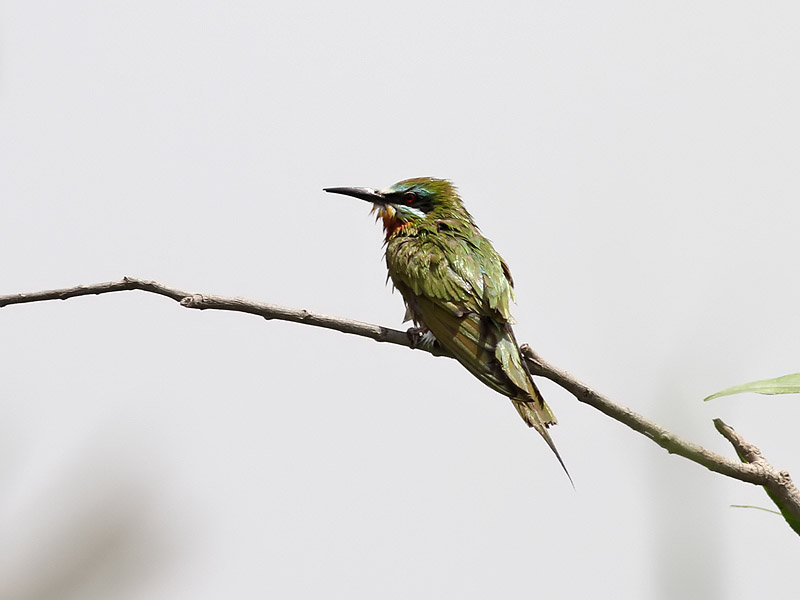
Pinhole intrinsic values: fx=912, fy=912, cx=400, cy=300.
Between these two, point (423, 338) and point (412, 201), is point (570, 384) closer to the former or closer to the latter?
point (423, 338)

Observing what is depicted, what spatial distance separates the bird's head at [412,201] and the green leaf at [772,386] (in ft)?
6.08

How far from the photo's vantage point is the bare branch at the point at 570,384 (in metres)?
1.20

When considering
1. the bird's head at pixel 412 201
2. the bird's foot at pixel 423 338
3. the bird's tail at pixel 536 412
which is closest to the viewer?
the bird's tail at pixel 536 412

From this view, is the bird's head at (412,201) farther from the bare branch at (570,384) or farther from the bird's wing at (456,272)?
the bare branch at (570,384)

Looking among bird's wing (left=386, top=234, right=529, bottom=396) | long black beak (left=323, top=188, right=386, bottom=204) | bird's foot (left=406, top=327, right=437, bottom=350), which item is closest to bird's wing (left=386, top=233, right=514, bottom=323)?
bird's wing (left=386, top=234, right=529, bottom=396)

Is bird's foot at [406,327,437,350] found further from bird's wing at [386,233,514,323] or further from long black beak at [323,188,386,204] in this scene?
long black beak at [323,188,386,204]

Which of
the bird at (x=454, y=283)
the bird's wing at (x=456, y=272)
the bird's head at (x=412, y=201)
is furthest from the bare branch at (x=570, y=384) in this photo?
the bird's head at (x=412, y=201)

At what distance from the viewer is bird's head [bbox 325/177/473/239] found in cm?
308

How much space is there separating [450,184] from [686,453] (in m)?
2.20

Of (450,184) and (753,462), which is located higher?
(450,184)

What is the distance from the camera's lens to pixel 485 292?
2.59 m

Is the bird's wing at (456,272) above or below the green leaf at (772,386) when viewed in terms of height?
above

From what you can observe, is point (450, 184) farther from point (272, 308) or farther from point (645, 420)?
point (645, 420)

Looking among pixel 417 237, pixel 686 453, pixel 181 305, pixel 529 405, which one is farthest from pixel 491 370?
pixel 686 453
